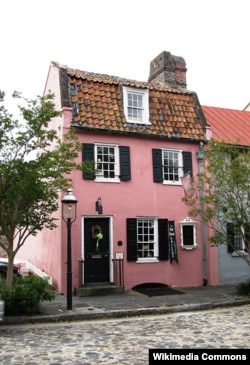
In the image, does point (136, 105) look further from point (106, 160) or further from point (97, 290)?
point (97, 290)

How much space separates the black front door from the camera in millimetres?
14164

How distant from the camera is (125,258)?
48.2 feet

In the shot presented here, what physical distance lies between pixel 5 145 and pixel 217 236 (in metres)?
7.13

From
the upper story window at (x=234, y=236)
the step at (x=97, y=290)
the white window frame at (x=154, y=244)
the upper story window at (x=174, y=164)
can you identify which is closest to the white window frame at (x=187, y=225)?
the white window frame at (x=154, y=244)

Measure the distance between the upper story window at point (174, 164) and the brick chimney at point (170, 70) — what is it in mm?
4049

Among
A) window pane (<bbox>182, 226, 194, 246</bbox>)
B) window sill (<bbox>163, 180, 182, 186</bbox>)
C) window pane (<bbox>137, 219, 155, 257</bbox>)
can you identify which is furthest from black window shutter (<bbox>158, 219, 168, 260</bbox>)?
window sill (<bbox>163, 180, 182, 186</bbox>)

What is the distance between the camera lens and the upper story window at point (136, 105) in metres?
15.7

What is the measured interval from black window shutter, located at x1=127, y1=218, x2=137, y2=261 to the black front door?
737 millimetres

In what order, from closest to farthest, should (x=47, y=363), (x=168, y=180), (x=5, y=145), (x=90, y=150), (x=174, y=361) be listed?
(x=174, y=361) < (x=47, y=363) < (x=5, y=145) < (x=90, y=150) < (x=168, y=180)

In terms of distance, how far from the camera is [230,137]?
57.1 feet

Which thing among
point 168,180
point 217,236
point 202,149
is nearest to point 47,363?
point 217,236

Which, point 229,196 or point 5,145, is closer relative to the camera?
point 5,145

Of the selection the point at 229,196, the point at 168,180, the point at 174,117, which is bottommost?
the point at 229,196

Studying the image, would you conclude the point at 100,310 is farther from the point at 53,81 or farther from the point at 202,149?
the point at 53,81
